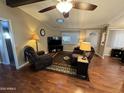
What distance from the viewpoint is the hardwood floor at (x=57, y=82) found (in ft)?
7.83

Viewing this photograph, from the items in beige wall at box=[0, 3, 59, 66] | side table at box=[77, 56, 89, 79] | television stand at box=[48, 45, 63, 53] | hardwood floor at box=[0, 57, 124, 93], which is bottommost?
hardwood floor at box=[0, 57, 124, 93]

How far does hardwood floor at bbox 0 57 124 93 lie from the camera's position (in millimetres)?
2387

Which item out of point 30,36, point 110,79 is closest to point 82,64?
point 110,79

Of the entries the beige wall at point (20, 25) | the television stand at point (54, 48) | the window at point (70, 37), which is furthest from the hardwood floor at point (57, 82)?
the window at point (70, 37)

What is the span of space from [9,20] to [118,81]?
14.8ft

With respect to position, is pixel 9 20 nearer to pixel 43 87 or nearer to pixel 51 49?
pixel 43 87

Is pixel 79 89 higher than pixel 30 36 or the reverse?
the reverse

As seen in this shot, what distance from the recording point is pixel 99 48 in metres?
5.79

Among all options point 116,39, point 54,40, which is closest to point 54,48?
point 54,40

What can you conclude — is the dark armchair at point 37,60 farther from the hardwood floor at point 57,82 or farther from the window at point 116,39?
the window at point 116,39

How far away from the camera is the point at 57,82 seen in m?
2.74

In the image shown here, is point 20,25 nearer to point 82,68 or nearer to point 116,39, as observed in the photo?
point 82,68

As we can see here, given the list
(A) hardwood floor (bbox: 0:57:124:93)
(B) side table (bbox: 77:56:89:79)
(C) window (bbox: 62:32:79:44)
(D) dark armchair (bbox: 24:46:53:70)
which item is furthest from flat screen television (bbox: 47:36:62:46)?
(B) side table (bbox: 77:56:89:79)

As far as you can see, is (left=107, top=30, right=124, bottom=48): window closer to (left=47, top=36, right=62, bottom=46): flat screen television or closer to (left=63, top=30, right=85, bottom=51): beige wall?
(left=63, top=30, right=85, bottom=51): beige wall
